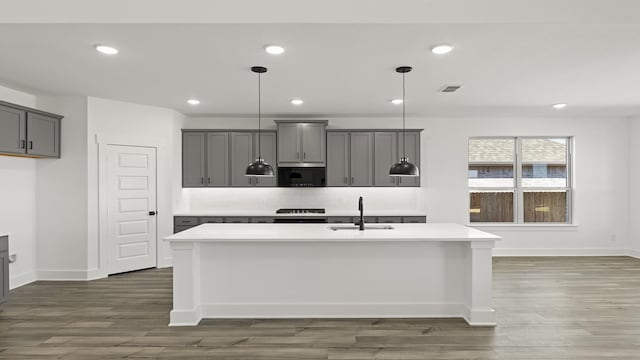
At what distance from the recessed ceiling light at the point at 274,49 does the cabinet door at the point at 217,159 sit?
3.31 meters

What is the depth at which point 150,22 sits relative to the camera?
2.75 m

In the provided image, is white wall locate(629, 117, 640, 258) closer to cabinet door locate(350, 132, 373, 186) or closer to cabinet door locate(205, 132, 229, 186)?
cabinet door locate(350, 132, 373, 186)

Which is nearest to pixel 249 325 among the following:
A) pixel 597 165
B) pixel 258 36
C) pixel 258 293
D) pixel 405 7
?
pixel 258 293

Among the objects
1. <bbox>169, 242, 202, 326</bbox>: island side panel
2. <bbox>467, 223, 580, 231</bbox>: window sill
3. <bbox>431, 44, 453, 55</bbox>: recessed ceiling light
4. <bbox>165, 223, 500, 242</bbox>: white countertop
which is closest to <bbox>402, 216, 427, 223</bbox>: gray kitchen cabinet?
<bbox>467, 223, 580, 231</bbox>: window sill

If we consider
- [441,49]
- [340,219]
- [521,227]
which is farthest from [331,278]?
[521,227]

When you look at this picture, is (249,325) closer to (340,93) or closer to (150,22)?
(150,22)

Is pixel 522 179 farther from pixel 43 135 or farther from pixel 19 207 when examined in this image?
pixel 19 207

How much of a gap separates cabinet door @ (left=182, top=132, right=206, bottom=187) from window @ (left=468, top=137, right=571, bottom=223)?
4736 mm

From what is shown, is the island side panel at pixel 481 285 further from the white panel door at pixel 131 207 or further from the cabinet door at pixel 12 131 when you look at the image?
the cabinet door at pixel 12 131

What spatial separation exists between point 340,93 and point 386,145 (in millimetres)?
1822

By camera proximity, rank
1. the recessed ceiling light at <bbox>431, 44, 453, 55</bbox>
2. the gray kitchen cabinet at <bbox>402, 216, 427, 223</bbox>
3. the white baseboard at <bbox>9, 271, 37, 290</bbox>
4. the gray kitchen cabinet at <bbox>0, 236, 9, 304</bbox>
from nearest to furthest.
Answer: the recessed ceiling light at <bbox>431, 44, 453, 55</bbox> < the gray kitchen cabinet at <bbox>0, 236, 9, 304</bbox> < the white baseboard at <bbox>9, 271, 37, 290</bbox> < the gray kitchen cabinet at <bbox>402, 216, 427, 223</bbox>

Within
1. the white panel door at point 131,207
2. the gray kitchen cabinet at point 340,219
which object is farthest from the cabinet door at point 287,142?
the white panel door at point 131,207

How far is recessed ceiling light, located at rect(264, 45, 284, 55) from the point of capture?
3252 millimetres

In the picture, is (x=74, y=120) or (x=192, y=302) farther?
(x=74, y=120)
